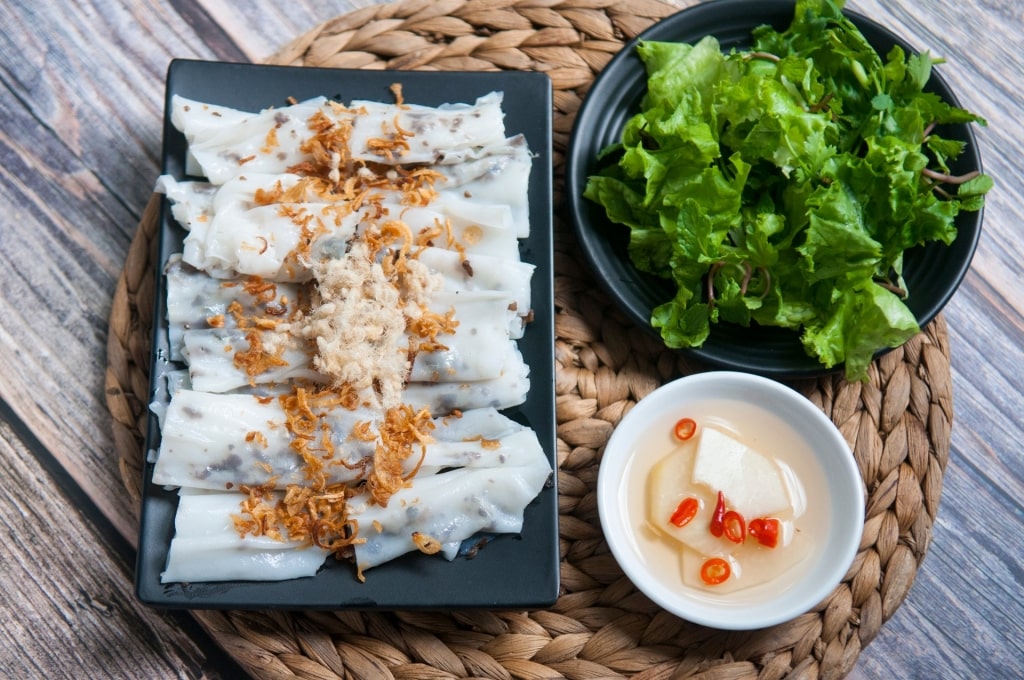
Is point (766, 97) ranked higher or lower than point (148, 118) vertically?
lower

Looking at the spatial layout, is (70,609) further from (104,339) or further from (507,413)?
(507,413)

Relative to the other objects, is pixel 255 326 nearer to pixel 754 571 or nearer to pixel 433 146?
pixel 433 146

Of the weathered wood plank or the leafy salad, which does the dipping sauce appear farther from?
the weathered wood plank

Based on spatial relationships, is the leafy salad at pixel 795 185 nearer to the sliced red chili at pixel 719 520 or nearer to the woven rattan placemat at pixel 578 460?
the woven rattan placemat at pixel 578 460

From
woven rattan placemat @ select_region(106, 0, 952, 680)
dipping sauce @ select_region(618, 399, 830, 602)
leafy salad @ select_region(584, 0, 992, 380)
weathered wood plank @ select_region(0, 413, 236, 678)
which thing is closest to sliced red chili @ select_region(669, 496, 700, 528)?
dipping sauce @ select_region(618, 399, 830, 602)

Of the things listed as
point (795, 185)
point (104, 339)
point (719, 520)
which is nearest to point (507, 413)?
point (719, 520)

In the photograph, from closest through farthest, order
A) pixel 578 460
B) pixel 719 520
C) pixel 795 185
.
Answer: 1. pixel 719 520
2. pixel 795 185
3. pixel 578 460

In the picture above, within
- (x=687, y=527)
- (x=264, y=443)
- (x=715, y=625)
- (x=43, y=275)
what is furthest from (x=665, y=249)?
(x=43, y=275)
